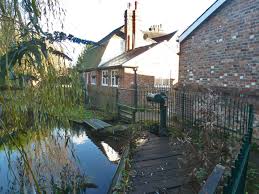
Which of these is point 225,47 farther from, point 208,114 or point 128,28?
point 128,28

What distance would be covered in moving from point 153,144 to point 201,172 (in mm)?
2332

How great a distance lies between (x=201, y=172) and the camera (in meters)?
3.58

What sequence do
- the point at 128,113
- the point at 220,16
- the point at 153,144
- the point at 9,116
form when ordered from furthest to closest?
the point at 128,113 → the point at 220,16 → the point at 153,144 → the point at 9,116

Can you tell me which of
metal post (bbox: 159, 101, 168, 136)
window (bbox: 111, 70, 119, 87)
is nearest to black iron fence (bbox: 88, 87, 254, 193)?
metal post (bbox: 159, 101, 168, 136)

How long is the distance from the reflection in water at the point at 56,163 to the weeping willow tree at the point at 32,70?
0.18 m

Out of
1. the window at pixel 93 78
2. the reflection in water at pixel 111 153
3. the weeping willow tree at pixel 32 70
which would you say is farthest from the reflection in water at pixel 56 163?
the window at pixel 93 78

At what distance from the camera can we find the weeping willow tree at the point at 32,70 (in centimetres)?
146

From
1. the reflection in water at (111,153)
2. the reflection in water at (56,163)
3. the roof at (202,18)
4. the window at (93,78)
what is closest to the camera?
the reflection in water at (56,163)

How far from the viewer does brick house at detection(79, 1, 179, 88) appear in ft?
50.4

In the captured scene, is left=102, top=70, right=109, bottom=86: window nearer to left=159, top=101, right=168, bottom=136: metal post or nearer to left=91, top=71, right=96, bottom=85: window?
left=91, top=71, right=96, bottom=85: window

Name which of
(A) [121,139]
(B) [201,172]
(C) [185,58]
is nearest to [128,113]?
(A) [121,139]

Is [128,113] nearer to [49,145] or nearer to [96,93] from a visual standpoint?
[96,93]

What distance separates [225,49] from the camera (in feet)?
21.6

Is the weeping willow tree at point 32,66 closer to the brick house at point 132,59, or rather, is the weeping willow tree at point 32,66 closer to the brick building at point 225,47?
the brick building at point 225,47
